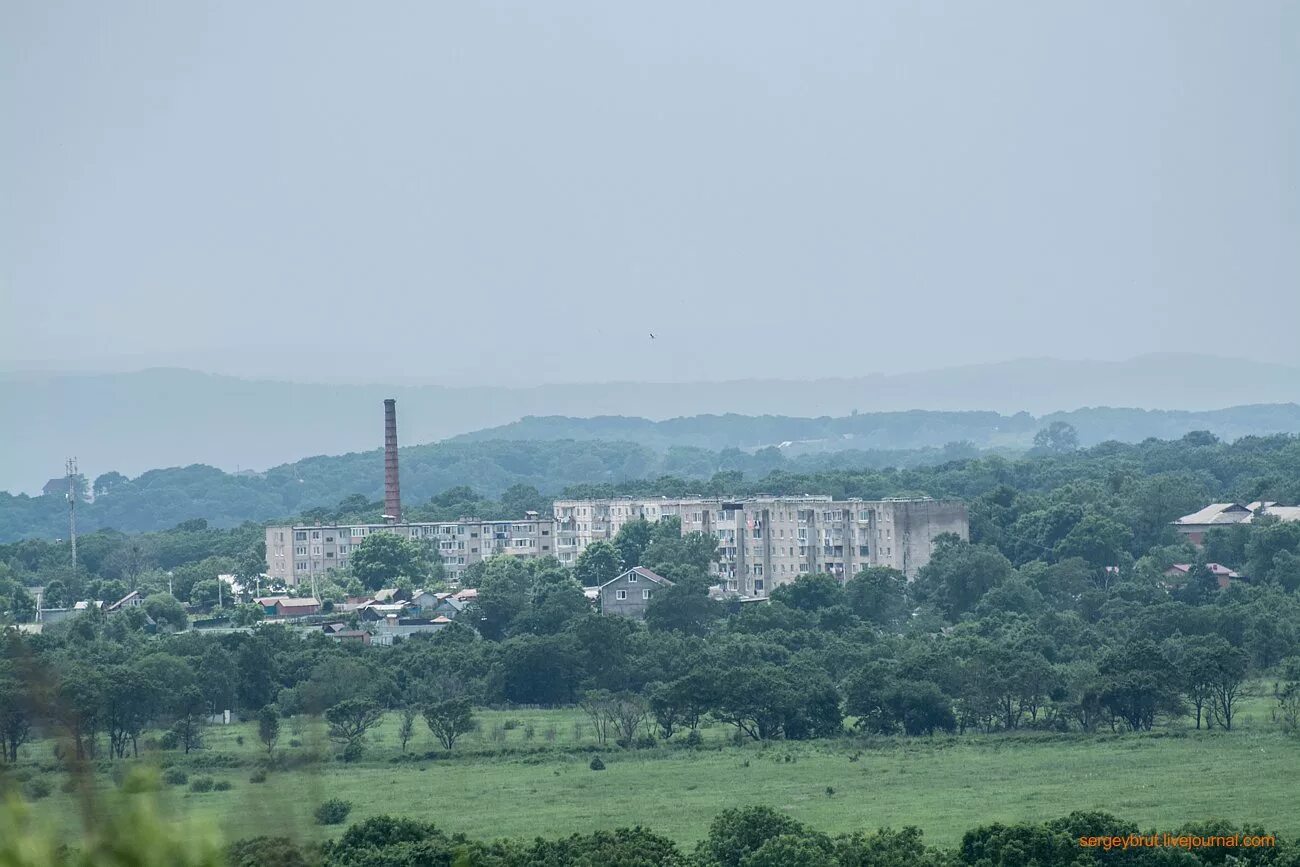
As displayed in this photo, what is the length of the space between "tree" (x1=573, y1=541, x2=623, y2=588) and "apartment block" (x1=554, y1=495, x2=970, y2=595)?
3.70 m

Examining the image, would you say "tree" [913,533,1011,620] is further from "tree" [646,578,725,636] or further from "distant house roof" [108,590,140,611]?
"distant house roof" [108,590,140,611]

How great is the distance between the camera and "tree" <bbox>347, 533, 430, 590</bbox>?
64.6m

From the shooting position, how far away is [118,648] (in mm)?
41531

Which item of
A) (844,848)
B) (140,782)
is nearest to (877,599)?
(844,848)

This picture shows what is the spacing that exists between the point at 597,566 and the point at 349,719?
26789 millimetres

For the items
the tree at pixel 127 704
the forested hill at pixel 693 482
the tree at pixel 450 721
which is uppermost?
the forested hill at pixel 693 482

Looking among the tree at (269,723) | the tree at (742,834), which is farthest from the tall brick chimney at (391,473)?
the tree at (742,834)

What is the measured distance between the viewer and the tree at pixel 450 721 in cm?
3353

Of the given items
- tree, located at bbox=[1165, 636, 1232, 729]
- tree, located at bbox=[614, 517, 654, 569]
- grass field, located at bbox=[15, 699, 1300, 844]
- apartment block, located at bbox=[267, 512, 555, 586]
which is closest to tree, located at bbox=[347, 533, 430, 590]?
apartment block, located at bbox=[267, 512, 555, 586]

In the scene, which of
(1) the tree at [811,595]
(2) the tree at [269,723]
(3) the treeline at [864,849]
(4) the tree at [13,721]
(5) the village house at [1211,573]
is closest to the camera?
(3) the treeline at [864,849]

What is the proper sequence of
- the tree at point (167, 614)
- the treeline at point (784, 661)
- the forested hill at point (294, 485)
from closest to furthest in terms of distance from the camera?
1. the treeline at point (784, 661)
2. the tree at point (167, 614)
3. the forested hill at point (294, 485)

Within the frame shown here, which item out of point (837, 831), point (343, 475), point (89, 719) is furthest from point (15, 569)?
point (343, 475)

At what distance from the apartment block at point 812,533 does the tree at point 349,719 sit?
2741 centimetres

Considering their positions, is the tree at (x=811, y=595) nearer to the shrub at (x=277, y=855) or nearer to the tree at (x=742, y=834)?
the tree at (x=742, y=834)
